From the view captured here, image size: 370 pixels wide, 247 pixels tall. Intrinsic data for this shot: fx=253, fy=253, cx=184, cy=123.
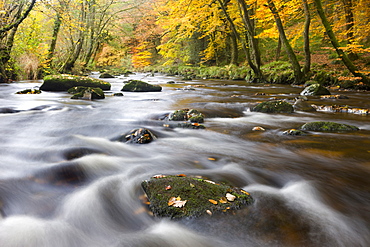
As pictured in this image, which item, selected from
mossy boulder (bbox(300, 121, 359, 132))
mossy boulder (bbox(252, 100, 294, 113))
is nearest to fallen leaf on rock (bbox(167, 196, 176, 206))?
mossy boulder (bbox(300, 121, 359, 132))

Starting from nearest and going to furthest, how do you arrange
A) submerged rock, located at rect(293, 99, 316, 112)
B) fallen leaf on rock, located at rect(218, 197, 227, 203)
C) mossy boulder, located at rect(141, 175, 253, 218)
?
mossy boulder, located at rect(141, 175, 253, 218) < fallen leaf on rock, located at rect(218, 197, 227, 203) < submerged rock, located at rect(293, 99, 316, 112)

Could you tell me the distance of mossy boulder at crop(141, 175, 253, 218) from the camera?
208 cm

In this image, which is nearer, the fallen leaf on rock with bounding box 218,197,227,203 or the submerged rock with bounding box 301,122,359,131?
the fallen leaf on rock with bounding box 218,197,227,203

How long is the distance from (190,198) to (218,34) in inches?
925

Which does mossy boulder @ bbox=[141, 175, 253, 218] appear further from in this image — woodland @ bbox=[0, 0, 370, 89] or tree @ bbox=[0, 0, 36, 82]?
tree @ bbox=[0, 0, 36, 82]

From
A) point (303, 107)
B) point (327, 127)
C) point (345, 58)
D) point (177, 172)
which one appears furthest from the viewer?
point (345, 58)

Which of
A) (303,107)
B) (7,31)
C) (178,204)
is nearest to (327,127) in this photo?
(303,107)

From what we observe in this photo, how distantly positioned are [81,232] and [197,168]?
5.31 ft

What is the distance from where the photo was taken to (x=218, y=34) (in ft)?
77.6

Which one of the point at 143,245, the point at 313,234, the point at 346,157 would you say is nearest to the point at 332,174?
the point at 346,157

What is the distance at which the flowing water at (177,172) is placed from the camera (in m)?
1.88

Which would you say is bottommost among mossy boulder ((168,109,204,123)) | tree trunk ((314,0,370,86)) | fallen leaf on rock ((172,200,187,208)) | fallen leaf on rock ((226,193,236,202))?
mossy boulder ((168,109,204,123))

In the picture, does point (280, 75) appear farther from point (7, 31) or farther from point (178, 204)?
point (178, 204)

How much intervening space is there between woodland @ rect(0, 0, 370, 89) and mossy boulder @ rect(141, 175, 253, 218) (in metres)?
7.98
